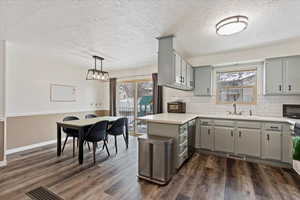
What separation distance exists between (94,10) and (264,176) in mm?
3671

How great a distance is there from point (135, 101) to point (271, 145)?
12.8 ft

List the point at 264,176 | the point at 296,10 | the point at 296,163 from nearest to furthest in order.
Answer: the point at 296,10 → the point at 296,163 → the point at 264,176

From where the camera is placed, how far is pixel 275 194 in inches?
74.5

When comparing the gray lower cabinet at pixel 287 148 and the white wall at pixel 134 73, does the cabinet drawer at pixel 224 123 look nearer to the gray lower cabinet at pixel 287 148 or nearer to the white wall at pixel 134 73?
the gray lower cabinet at pixel 287 148

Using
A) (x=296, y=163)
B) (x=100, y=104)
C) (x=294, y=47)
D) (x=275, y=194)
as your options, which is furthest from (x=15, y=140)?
(x=294, y=47)

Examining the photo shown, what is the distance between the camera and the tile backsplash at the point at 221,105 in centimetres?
313

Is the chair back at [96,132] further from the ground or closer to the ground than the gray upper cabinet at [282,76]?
closer to the ground

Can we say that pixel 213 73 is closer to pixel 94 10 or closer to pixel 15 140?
pixel 94 10

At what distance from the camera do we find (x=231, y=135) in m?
3.02

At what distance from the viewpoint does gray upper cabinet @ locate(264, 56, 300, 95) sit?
2812mm

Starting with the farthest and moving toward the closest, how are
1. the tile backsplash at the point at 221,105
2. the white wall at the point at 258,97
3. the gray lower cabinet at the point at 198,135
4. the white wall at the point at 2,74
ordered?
the gray lower cabinet at the point at 198,135, the tile backsplash at the point at 221,105, the white wall at the point at 258,97, the white wall at the point at 2,74

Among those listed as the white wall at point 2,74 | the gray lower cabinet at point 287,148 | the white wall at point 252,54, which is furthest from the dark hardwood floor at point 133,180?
the white wall at point 252,54

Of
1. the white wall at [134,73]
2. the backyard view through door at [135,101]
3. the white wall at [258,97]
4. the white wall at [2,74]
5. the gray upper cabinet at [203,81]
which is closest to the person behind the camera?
the white wall at [2,74]

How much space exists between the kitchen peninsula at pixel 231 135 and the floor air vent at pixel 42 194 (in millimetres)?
1642
